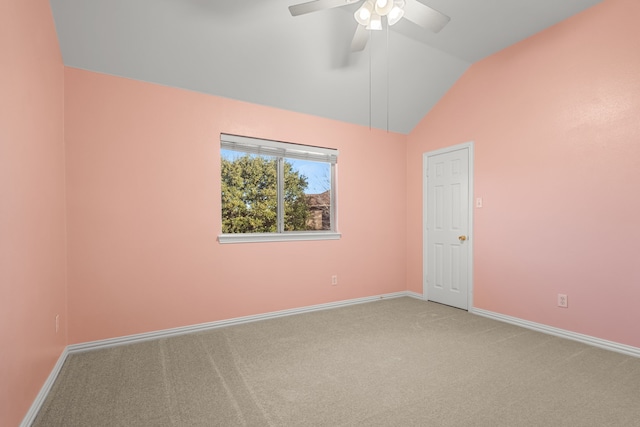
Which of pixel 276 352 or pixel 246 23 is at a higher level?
pixel 246 23

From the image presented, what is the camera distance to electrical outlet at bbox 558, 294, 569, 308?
9.66 feet

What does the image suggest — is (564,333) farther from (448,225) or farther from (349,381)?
(349,381)

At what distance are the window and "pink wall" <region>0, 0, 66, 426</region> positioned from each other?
139 cm

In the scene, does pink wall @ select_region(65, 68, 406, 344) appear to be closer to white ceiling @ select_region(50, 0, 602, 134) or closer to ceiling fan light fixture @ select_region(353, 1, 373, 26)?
white ceiling @ select_region(50, 0, 602, 134)

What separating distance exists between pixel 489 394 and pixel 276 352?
161 centimetres

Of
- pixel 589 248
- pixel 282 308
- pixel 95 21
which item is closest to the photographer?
pixel 95 21

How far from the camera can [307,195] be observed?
4.07 metres

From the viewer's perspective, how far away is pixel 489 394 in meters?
1.97

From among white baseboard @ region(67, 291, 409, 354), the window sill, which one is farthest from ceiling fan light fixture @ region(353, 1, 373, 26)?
white baseboard @ region(67, 291, 409, 354)

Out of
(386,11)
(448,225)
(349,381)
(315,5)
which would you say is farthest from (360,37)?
(448,225)

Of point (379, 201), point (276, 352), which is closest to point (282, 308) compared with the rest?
point (276, 352)

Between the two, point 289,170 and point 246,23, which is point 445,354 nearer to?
point 289,170

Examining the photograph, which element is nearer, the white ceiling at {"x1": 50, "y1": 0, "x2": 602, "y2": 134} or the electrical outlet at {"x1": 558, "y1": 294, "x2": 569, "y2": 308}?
the white ceiling at {"x1": 50, "y1": 0, "x2": 602, "y2": 134}

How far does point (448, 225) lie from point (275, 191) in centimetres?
234
